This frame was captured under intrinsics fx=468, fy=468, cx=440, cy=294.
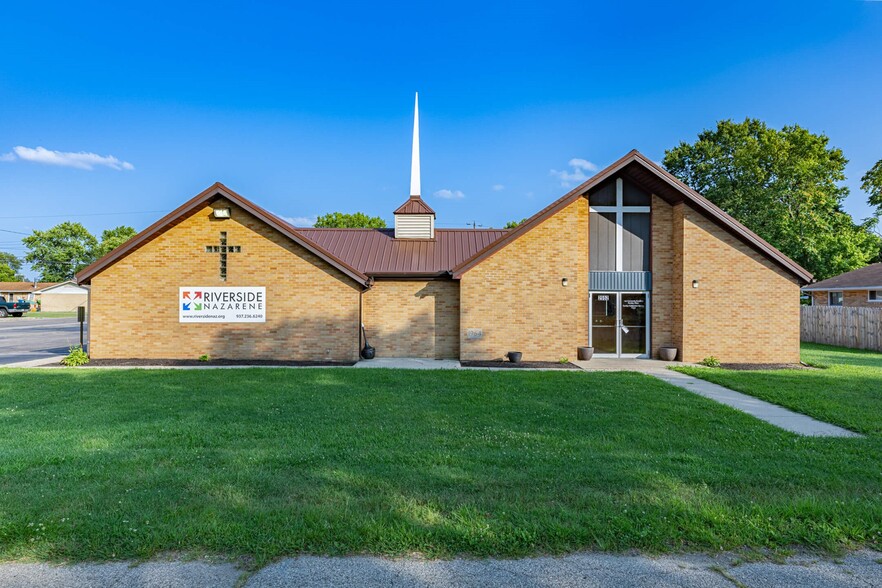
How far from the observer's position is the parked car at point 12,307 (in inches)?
1675

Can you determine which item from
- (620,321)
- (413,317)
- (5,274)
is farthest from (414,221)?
(5,274)

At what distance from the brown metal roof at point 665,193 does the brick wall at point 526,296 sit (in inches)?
10.3

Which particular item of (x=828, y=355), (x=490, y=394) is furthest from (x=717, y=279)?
(x=490, y=394)

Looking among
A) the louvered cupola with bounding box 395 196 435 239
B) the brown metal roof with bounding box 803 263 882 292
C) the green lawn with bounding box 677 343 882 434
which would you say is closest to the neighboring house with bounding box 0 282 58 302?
the louvered cupola with bounding box 395 196 435 239

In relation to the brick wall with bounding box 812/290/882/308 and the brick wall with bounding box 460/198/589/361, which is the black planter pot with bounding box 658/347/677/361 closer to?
the brick wall with bounding box 460/198/589/361

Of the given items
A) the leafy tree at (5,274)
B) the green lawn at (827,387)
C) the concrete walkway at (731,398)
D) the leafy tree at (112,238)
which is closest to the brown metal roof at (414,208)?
the concrete walkway at (731,398)

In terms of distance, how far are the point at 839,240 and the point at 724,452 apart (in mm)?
33800

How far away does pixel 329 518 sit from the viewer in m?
3.77

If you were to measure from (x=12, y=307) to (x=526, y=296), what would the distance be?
169 feet

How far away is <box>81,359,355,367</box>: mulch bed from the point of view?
1386 centimetres

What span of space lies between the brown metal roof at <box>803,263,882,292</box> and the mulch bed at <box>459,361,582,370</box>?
20453 millimetres

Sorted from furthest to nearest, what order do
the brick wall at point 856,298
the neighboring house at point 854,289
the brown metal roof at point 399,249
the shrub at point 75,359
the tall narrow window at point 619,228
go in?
the brick wall at point 856,298
the neighboring house at point 854,289
the brown metal roof at point 399,249
the tall narrow window at point 619,228
the shrub at point 75,359

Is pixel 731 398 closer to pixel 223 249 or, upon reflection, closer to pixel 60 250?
pixel 223 249

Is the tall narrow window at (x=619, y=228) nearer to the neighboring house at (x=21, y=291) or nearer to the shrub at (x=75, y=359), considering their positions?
the shrub at (x=75, y=359)
